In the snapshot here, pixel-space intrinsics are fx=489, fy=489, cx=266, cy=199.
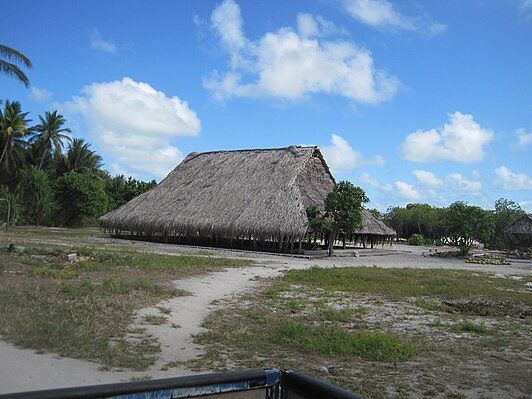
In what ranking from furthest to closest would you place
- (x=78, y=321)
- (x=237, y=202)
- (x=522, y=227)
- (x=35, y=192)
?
(x=35, y=192)
(x=522, y=227)
(x=237, y=202)
(x=78, y=321)

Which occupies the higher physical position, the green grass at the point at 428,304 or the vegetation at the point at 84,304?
the green grass at the point at 428,304

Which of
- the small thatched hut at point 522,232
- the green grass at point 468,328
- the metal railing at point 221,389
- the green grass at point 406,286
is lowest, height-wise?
the green grass at point 468,328

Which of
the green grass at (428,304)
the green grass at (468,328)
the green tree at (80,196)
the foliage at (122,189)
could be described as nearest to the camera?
the green grass at (468,328)

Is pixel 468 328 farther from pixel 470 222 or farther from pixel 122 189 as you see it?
pixel 122 189

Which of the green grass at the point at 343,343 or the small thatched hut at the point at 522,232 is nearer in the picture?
the green grass at the point at 343,343

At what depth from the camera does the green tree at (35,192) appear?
144ft

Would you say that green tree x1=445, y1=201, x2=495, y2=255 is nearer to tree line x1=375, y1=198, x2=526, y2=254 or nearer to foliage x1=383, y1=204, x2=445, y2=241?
tree line x1=375, y1=198, x2=526, y2=254

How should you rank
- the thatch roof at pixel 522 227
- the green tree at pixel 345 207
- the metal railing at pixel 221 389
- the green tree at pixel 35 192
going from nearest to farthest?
the metal railing at pixel 221 389 → the green tree at pixel 345 207 → the thatch roof at pixel 522 227 → the green tree at pixel 35 192

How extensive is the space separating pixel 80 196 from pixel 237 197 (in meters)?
21.2

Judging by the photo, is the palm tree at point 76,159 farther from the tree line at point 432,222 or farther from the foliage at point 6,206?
the tree line at point 432,222

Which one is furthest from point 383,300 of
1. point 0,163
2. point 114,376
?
point 0,163

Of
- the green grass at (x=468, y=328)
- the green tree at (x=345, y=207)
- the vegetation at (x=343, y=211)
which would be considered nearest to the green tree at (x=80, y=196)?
the vegetation at (x=343, y=211)

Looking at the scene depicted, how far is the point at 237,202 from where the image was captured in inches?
1278

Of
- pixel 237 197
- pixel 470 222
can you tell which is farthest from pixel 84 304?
pixel 470 222
